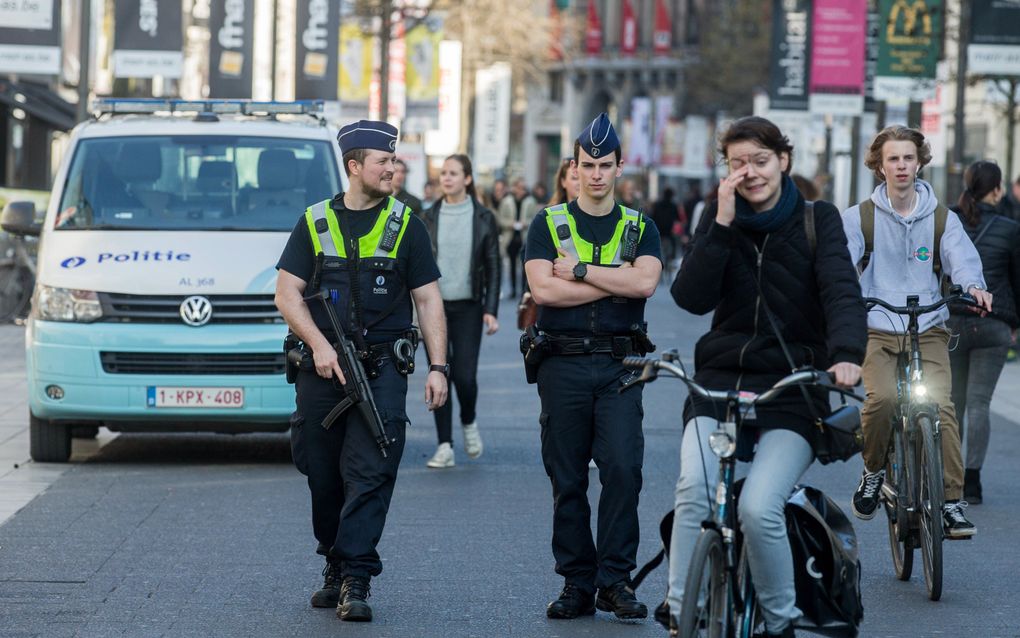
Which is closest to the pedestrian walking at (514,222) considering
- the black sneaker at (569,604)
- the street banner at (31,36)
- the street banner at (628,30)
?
the street banner at (31,36)

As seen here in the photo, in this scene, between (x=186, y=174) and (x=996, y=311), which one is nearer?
(x=996, y=311)

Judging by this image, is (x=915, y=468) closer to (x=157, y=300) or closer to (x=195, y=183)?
(x=157, y=300)

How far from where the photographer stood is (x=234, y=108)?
12875mm

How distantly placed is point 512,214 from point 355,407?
2593cm

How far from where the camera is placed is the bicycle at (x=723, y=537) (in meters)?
5.62

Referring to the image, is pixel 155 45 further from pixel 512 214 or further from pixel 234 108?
pixel 234 108

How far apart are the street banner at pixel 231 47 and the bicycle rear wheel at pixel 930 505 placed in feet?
73.7

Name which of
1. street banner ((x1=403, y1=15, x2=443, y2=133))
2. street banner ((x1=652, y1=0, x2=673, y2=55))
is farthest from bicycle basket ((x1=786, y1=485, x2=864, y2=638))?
street banner ((x1=652, y1=0, x2=673, y2=55))

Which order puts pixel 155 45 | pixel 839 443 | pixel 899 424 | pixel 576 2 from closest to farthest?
pixel 839 443, pixel 899 424, pixel 155 45, pixel 576 2

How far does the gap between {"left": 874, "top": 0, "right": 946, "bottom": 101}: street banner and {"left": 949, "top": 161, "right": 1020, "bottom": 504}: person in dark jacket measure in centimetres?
1569

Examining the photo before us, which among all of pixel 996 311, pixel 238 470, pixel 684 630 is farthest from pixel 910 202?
pixel 238 470

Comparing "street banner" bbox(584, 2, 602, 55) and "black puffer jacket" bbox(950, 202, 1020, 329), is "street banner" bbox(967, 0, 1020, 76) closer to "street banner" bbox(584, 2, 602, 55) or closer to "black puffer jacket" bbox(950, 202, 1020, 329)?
"black puffer jacket" bbox(950, 202, 1020, 329)

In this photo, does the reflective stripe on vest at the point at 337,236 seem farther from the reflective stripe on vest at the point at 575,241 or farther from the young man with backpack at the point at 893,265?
the young man with backpack at the point at 893,265

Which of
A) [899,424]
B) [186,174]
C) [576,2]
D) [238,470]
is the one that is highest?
[576,2]
